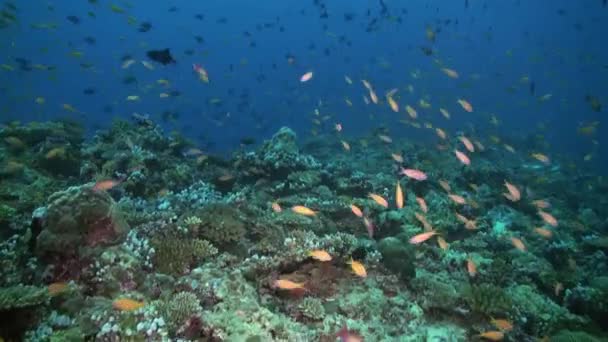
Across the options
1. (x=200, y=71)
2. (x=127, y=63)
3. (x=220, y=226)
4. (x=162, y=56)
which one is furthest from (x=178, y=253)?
(x=127, y=63)

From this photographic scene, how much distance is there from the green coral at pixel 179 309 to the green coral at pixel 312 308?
60.7 inches

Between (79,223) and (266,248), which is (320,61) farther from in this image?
(79,223)

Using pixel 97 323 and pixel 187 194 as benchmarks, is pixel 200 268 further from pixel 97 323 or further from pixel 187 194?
pixel 187 194

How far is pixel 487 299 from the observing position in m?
7.07

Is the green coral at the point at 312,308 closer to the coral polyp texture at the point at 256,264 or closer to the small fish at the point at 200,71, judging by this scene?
the coral polyp texture at the point at 256,264

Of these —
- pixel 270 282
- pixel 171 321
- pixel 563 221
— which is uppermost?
pixel 171 321

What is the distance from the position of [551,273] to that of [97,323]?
31.1ft

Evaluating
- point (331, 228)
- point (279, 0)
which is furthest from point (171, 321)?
point (279, 0)

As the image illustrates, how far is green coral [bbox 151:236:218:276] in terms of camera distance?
646 centimetres

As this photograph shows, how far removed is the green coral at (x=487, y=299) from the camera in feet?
22.8

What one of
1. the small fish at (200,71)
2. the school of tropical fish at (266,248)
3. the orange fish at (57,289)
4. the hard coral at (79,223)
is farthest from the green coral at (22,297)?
the small fish at (200,71)

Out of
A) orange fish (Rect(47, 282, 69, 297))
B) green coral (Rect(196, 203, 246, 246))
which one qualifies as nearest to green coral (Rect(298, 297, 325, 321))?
green coral (Rect(196, 203, 246, 246))

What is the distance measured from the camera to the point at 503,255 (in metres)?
10.3

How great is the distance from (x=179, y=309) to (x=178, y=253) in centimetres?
167
